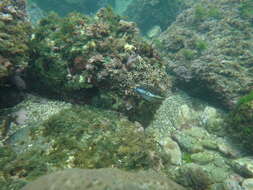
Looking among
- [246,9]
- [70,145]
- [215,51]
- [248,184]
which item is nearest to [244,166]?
[248,184]

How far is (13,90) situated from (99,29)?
2.86 m

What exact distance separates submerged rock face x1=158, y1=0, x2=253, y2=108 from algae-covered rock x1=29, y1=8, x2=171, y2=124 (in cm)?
267

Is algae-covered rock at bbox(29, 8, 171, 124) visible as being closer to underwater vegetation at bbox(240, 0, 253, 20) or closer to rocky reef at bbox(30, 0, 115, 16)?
underwater vegetation at bbox(240, 0, 253, 20)

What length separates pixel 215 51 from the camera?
34.1ft

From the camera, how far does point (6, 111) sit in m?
5.77

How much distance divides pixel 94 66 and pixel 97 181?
3.53 m

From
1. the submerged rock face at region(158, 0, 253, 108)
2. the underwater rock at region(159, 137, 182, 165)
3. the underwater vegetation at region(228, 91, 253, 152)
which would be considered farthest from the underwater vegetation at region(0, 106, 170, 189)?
the submerged rock face at region(158, 0, 253, 108)

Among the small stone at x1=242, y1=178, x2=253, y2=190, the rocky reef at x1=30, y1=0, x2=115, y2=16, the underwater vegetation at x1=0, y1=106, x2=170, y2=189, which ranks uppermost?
the rocky reef at x1=30, y1=0, x2=115, y2=16

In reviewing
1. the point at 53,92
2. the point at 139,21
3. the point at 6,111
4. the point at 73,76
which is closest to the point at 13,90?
the point at 6,111

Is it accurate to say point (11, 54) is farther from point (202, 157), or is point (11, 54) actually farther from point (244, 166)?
point (244, 166)

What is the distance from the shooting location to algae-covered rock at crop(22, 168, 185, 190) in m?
3.13

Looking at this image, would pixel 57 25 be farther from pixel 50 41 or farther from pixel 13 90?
pixel 13 90

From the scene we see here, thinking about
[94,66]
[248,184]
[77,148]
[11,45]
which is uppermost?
[11,45]

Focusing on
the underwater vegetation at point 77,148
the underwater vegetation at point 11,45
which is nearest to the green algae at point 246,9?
the underwater vegetation at point 77,148
